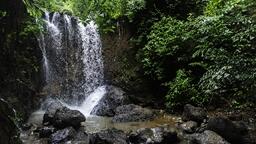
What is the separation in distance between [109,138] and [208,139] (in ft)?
6.75

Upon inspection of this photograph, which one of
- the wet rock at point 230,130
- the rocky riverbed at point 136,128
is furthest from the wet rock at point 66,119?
the wet rock at point 230,130

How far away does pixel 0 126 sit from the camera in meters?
3.20

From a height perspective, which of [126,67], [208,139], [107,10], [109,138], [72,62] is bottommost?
[208,139]

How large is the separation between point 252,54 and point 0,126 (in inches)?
168

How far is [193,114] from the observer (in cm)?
976

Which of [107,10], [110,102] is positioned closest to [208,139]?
[110,102]

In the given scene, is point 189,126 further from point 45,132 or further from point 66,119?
point 45,132

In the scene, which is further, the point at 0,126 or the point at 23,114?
the point at 23,114

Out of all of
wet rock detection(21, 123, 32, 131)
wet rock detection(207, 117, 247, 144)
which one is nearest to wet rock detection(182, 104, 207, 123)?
wet rock detection(207, 117, 247, 144)

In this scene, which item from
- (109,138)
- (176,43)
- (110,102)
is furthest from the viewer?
(110,102)

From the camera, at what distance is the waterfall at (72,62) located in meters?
12.9

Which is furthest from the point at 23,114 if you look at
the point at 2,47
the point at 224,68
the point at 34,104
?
the point at 224,68

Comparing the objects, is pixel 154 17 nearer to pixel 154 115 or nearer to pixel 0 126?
pixel 154 115

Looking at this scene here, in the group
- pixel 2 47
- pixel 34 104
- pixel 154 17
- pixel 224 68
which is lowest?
pixel 34 104
